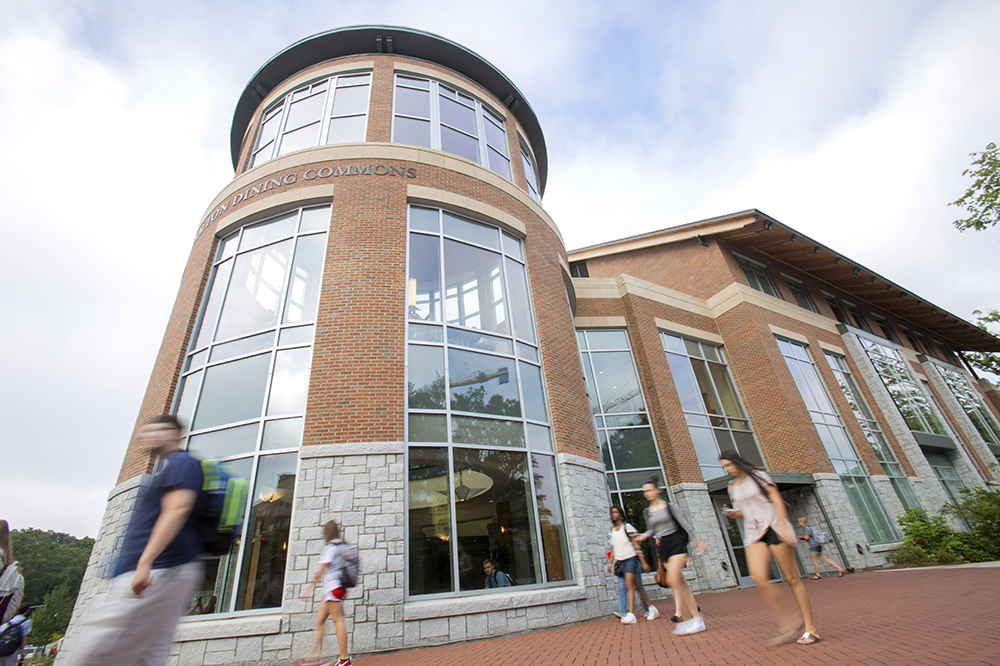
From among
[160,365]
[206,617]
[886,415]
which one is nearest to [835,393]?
[886,415]

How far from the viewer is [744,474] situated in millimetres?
4348

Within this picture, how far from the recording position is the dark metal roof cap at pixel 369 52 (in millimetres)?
12539

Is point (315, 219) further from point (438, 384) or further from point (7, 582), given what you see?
point (7, 582)

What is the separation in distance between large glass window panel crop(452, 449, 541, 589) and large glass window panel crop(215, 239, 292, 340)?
4453mm

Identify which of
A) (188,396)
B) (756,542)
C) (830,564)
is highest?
(188,396)

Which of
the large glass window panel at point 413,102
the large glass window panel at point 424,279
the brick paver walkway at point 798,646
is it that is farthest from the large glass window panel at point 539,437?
the large glass window panel at point 413,102

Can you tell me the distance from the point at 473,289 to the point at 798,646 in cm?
728

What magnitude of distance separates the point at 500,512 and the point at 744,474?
4.15 metres

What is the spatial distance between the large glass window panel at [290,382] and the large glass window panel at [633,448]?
338 inches

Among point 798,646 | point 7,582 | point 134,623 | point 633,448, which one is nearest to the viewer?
point 134,623

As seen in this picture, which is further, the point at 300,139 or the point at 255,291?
the point at 300,139

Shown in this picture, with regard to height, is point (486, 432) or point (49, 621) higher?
point (486, 432)

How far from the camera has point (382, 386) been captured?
7.61 m

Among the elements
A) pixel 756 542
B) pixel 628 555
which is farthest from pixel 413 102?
pixel 756 542
